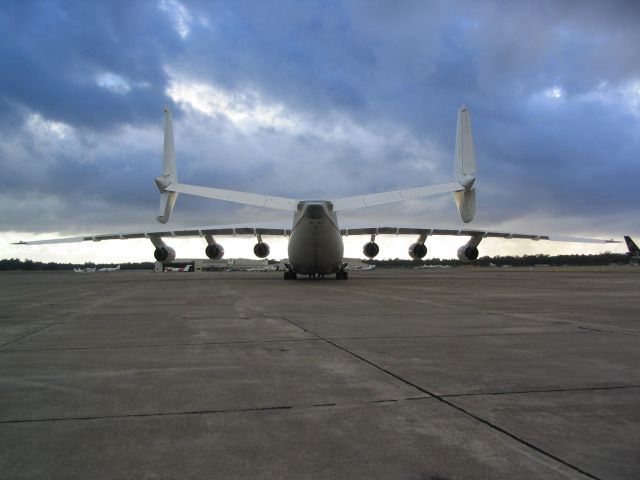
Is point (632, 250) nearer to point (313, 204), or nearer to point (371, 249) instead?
point (371, 249)

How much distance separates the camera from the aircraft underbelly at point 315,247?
21891mm

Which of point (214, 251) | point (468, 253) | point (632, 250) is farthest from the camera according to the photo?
point (632, 250)

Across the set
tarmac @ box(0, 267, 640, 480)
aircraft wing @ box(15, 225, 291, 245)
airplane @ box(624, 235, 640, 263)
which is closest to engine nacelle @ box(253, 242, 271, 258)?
aircraft wing @ box(15, 225, 291, 245)

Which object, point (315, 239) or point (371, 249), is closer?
point (315, 239)

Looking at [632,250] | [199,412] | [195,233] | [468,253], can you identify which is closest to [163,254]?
[195,233]

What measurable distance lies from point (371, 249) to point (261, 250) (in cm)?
621

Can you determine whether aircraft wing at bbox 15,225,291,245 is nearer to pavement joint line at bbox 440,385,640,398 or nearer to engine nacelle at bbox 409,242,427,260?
engine nacelle at bbox 409,242,427,260

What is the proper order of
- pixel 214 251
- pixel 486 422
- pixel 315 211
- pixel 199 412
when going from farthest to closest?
1. pixel 214 251
2. pixel 315 211
3. pixel 199 412
4. pixel 486 422

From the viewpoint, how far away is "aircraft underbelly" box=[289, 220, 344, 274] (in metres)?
21.9

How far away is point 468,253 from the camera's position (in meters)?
31.3

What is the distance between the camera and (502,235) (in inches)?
1237

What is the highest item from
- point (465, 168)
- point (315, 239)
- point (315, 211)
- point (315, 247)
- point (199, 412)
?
point (465, 168)

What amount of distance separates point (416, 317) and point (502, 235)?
78.2ft

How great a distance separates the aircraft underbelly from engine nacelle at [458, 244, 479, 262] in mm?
9605
